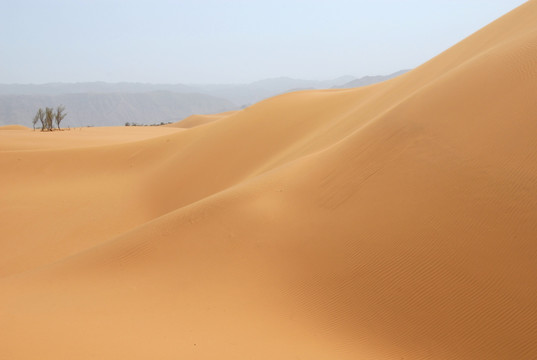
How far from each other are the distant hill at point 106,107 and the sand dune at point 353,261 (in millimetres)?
100126

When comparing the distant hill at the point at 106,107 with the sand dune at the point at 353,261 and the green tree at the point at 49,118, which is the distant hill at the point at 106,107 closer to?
the green tree at the point at 49,118

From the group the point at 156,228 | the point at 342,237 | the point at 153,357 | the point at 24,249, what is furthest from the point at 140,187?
the point at 153,357

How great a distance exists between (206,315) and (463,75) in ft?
16.0

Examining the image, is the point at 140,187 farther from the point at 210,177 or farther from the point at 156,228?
the point at 156,228

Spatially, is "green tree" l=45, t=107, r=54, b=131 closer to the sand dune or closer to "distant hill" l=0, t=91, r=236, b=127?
the sand dune

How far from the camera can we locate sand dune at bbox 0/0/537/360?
3.43m

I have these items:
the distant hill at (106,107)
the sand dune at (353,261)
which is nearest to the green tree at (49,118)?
the sand dune at (353,261)

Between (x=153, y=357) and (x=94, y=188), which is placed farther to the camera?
(x=94, y=188)

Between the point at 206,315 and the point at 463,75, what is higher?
the point at 463,75

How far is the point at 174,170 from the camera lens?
12852 mm

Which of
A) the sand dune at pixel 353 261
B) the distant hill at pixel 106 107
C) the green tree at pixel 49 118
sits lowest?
the sand dune at pixel 353 261

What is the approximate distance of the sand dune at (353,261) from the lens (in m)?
3.43

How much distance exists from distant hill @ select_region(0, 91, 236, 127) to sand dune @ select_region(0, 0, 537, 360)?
100126mm

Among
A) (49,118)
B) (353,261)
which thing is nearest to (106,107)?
(49,118)
